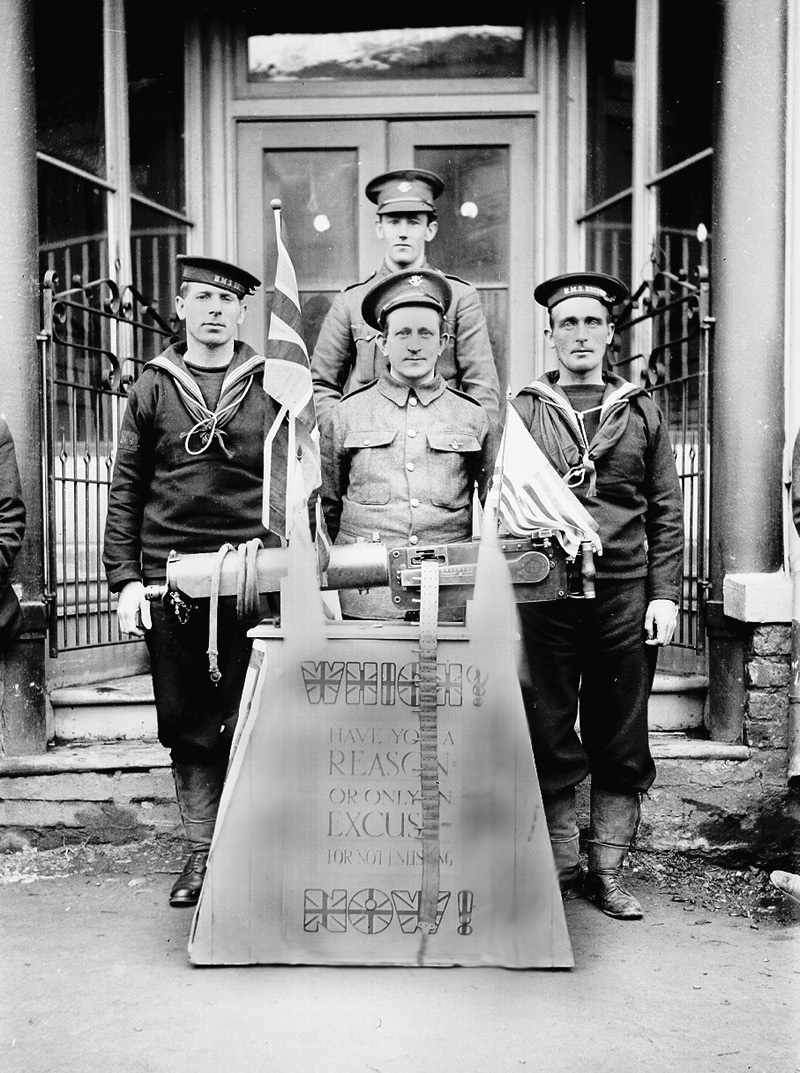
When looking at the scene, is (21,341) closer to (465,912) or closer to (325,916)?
(325,916)

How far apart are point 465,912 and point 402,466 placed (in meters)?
1.35

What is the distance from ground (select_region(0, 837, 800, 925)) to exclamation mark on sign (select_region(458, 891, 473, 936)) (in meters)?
1.03

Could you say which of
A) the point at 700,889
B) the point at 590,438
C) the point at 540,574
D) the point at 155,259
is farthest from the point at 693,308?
the point at 155,259

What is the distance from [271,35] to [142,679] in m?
3.20

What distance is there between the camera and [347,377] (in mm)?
4242

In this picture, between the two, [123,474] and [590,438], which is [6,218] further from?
[590,438]

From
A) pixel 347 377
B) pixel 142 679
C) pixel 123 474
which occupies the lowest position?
pixel 142 679

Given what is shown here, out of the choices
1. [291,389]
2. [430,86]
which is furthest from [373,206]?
[291,389]

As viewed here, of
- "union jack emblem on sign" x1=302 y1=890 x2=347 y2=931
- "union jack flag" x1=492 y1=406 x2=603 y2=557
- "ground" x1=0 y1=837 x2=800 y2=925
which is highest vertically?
"union jack flag" x1=492 y1=406 x2=603 y2=557

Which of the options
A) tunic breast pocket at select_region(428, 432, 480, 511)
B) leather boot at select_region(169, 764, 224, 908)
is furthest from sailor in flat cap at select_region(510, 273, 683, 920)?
leather boot at select_region(169, 764, 224, 908)

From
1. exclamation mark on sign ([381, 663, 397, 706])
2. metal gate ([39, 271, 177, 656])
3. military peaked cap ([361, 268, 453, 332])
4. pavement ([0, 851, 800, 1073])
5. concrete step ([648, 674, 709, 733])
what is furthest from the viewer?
metal gate ([39, 271, 177, 656])

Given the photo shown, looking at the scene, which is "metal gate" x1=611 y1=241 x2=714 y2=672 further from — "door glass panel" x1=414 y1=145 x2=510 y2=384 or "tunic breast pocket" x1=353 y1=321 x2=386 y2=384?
"tunic breast pocket" x1=353 y1=321 x2=386 y2=384

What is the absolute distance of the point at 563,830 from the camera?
3.51 metres

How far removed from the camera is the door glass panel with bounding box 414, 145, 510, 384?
541 cm
